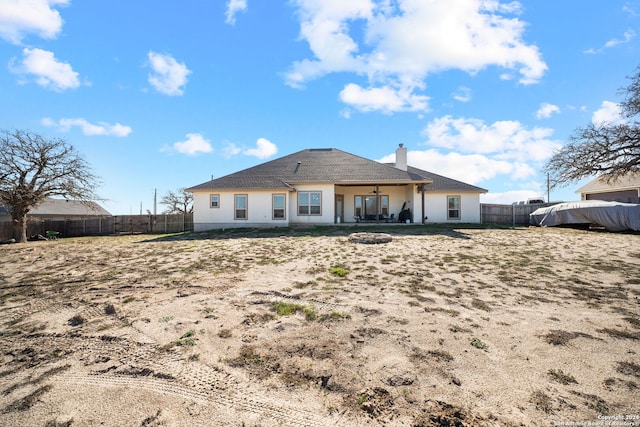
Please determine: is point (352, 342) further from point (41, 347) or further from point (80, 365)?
point (41, 347)

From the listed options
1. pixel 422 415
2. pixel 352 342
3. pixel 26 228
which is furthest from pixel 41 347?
pixel 26 228

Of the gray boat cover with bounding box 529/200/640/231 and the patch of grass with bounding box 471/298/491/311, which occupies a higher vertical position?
the gray boat cover with bounding box 529/200/640/231

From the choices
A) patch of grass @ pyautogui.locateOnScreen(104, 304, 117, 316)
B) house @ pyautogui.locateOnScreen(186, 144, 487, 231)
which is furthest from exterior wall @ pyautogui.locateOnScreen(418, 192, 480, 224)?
patch of grass @ pyautogui.locateOnScreen(104, 304, 117, 316)

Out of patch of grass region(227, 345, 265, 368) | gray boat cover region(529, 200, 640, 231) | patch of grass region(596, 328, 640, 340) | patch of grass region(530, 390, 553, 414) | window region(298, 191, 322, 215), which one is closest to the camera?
patch of grass region(530, 390, 553, 414)

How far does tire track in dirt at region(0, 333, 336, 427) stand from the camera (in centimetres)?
248

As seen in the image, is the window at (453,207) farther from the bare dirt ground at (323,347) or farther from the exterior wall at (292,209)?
the bare dirt ground at (323,347)

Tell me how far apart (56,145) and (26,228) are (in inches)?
243

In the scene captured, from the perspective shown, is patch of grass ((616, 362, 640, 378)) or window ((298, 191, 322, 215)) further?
window ((298, 191, 322, 215))

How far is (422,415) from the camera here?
2.35 meters

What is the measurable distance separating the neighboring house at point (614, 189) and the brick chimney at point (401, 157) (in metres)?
15.0

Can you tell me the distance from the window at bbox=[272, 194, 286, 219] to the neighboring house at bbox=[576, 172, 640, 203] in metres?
24.1

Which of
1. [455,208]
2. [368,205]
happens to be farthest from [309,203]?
[455,208]

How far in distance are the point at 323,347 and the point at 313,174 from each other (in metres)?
17.0

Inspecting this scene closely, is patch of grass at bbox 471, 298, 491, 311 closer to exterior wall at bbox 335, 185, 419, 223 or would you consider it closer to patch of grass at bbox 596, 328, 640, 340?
patch of grass at bbox 596, 328, 640, 340
